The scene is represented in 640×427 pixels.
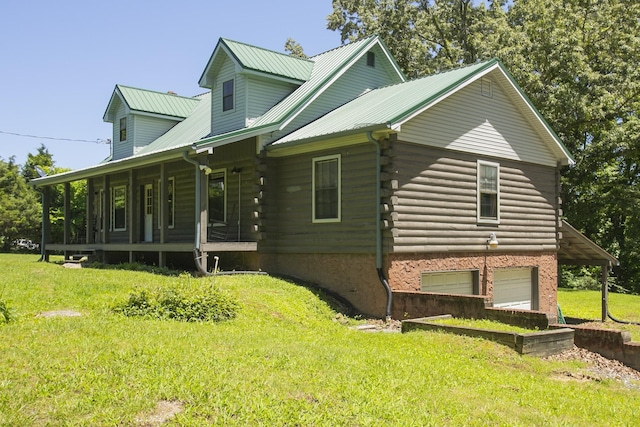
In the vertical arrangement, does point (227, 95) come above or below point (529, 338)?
above

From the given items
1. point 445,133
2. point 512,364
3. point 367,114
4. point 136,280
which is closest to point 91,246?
point 136,280

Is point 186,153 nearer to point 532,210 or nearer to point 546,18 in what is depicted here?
point 532,210

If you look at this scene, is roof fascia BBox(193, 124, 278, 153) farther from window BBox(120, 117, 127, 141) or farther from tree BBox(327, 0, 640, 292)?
tree BBox(327, 0, 640, 292)

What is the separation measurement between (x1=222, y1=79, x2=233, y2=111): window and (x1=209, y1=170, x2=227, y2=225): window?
1997mm

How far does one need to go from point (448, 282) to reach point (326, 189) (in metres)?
3.93

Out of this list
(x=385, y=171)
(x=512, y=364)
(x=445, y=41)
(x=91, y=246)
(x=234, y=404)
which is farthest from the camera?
(x=445, y=41)

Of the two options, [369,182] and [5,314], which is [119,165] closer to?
[369,182]

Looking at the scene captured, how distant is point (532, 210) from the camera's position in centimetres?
1880

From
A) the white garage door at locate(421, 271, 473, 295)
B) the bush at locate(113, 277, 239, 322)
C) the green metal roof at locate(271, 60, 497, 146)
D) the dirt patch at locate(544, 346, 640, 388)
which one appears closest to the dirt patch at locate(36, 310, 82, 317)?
the bush at locate(113, 277, 239, 322)

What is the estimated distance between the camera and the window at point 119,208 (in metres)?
25.1

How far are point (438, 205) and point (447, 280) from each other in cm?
206

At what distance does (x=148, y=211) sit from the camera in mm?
23359

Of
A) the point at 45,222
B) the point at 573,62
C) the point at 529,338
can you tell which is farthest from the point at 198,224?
the point at 573,62

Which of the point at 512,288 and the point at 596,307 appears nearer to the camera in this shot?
the point at 512,288
